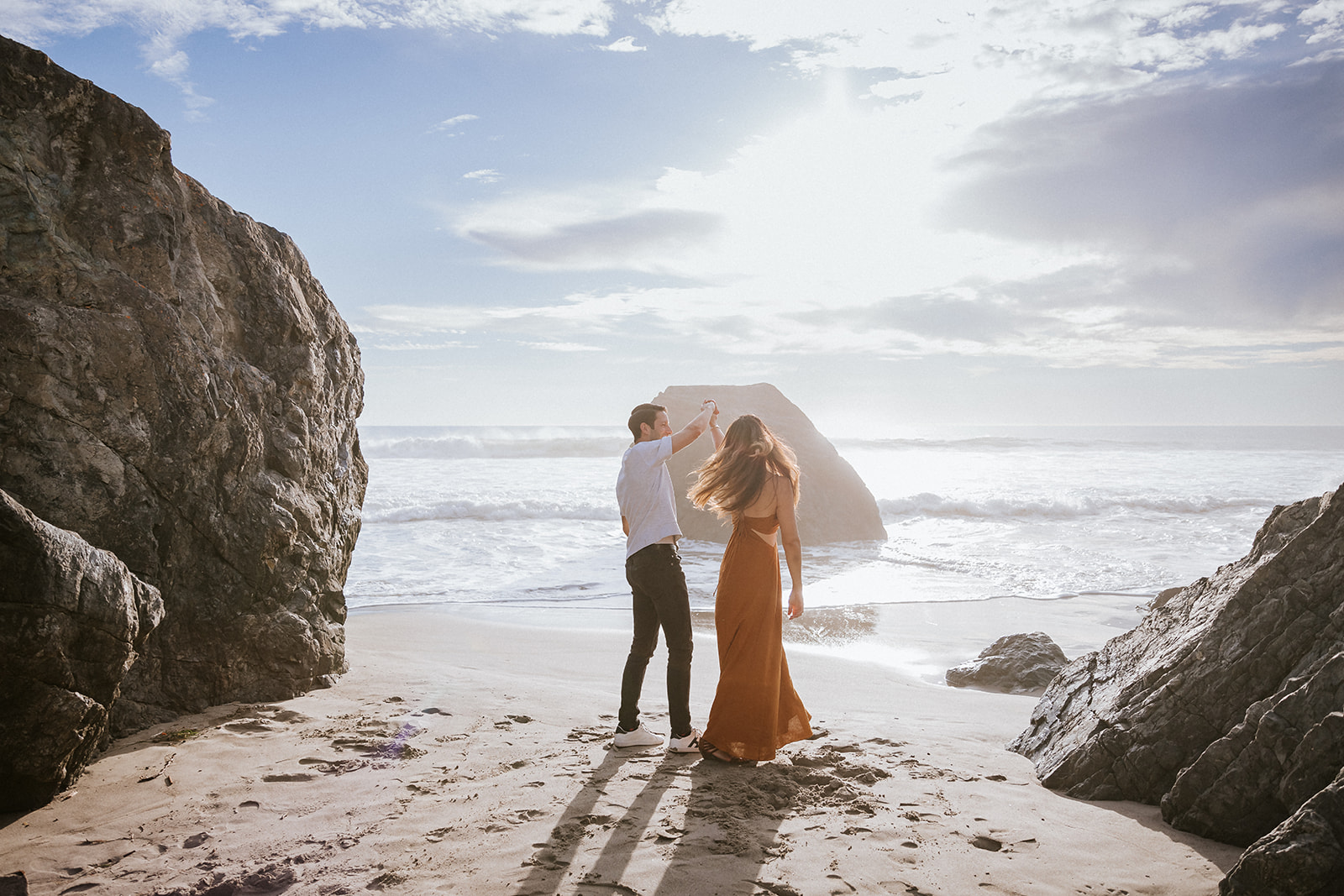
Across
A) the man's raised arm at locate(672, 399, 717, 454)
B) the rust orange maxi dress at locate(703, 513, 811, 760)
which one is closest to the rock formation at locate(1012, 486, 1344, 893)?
the rust orange maxi dress at locate(703, 513, 811, 760)

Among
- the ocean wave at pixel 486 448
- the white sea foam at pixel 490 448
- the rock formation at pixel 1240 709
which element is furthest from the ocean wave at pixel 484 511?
the ocean wave at pixel 486 448

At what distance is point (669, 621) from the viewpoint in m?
4.52

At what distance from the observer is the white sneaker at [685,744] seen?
4.46 meters

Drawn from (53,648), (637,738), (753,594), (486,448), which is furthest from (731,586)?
(486,448)

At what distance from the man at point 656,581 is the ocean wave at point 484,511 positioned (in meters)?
13.3

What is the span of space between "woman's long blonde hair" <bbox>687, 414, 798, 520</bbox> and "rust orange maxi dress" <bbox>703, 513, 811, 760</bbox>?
163mm

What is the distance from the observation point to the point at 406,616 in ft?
29.4

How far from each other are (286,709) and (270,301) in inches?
114

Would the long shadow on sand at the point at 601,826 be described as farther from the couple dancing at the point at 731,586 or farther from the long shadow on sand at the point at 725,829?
the couple dancing at the point at 731,586

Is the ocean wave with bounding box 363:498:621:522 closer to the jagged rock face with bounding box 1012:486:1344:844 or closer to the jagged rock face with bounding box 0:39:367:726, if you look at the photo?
the jagged rock face with bounding box 0:39:367:726

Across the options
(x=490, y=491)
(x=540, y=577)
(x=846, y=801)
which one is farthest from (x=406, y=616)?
(x=490, y=491)

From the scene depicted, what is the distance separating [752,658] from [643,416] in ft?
5.20

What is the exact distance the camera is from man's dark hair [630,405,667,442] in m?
4.72

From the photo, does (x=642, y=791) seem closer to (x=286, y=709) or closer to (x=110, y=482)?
(x=286, y=709)
